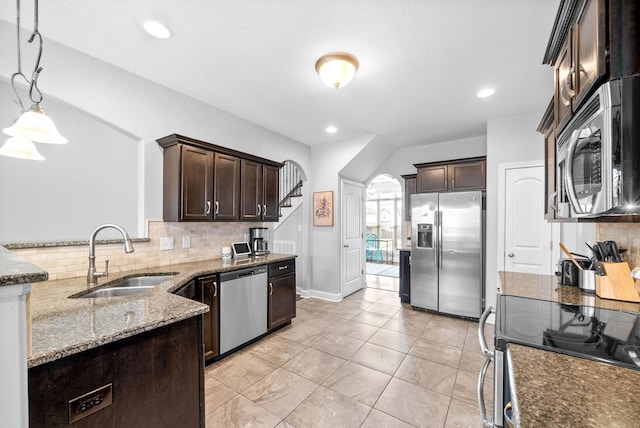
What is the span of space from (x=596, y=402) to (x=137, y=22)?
293 centimetres

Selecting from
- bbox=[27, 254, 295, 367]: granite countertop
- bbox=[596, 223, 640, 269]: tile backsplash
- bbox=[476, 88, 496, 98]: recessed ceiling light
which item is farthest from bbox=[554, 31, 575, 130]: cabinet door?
bbox=[27, 254, 295, 367]: granite countertop

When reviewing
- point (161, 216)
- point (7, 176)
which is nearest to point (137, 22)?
point (161, 216)

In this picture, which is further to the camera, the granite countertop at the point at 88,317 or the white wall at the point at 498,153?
the white wall at the point at 498,153

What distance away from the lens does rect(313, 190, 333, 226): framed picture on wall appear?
4.54m

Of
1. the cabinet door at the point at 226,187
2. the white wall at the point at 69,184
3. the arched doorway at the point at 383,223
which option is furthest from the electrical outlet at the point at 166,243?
the arched doorway at the point at 383,223

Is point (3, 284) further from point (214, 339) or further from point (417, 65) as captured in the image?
point (417, 65)

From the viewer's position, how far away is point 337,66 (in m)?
2.17

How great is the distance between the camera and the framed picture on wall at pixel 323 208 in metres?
4.54

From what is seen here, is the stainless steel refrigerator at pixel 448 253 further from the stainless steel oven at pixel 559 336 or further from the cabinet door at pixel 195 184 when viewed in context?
the cabinet door at pixel 195 184

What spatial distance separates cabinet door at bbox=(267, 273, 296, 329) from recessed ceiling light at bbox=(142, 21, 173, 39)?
2.47m

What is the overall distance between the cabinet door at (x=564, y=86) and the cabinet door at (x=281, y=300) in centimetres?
285

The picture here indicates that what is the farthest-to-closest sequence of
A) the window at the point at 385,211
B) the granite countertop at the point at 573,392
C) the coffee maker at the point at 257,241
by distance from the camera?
the window at the point at 385,211, the coffee maker at the point at 257,241, the granite countertop at the point at 573,392

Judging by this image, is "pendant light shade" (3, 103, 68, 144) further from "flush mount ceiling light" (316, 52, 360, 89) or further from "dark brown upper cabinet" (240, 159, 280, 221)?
"flush mount ceiling light" (316, 52, 360, 89)

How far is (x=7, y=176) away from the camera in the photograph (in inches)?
112
